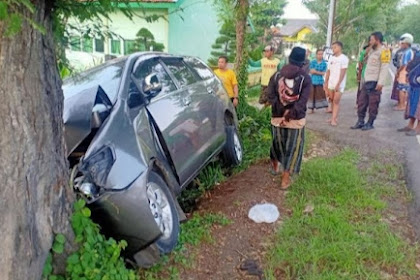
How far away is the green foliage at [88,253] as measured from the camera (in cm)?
256

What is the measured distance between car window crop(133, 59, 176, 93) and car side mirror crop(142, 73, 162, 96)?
174 millimetres

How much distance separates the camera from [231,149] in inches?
217

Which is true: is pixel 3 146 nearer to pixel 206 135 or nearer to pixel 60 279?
pixel 60 279

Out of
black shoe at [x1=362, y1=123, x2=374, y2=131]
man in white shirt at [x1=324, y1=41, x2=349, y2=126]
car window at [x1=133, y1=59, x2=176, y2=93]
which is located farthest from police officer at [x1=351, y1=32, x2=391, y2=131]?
car window at [x1=133, y1=59, x2=176, y2=93]

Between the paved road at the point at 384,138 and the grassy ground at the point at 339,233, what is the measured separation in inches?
12.6

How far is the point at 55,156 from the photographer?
250cm

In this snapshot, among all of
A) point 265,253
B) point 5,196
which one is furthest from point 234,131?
point 5,196

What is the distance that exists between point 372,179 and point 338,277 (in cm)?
244

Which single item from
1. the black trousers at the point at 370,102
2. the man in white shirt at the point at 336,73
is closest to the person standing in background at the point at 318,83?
the man in white shirt at the point at 336,73

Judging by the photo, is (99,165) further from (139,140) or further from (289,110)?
(289,110)

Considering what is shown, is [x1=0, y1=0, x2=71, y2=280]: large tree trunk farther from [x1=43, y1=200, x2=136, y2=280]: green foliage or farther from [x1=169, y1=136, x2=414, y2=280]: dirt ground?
[x1=169, y1=136, x2=414, y2=280]: dirt ground

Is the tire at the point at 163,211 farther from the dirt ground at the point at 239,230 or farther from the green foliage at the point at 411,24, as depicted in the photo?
the green foliage at the point at 411,24

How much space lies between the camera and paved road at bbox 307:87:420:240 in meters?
5.24

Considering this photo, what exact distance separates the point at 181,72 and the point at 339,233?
8.32ft
